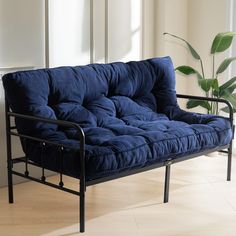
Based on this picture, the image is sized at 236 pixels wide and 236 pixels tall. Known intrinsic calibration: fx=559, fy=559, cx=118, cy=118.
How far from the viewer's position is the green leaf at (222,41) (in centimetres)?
429

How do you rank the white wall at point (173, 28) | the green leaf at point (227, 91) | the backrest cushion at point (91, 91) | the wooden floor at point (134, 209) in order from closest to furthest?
the wooden floor at point (134, 209) → the backrest cushion at point (91, 91) → the green leaf at point (227, 91) → the white wall at point (173, 28)

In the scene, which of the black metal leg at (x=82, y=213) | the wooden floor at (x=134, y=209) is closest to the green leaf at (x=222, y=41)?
the wooden floor at (x=134, y=209)

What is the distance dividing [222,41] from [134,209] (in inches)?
65.5

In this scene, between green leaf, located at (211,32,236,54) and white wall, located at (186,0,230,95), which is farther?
white wall, located at (186,0,230,95)

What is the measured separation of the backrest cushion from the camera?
321 centimetres

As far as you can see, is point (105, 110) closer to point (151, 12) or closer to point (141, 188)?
point (141, 188)

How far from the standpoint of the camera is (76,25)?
397cm

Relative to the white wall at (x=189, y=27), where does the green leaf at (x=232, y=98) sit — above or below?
below

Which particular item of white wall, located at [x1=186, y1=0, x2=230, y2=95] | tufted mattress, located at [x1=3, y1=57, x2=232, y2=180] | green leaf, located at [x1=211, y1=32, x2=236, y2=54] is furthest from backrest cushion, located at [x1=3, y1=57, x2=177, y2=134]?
white wall, located at [x1=186, y1=0, x2=230, y2=95]

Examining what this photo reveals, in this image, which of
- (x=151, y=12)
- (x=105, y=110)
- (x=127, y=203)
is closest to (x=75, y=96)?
(x=105, y=110)

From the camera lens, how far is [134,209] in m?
3.30

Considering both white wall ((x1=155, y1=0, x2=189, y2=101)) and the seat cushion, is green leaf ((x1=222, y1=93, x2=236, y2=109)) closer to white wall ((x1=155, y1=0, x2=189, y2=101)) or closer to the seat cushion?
the seat cushion

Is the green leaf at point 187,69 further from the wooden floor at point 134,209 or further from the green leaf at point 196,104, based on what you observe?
the wooden floor at point 134,209

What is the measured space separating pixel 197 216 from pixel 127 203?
45cm
